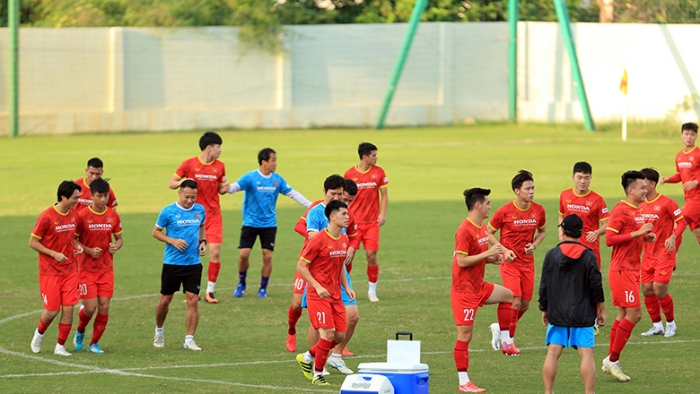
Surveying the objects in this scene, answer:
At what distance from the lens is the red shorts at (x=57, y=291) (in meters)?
12.2

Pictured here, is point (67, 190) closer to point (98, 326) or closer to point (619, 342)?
point (98, 326)

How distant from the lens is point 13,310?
49.0 feet

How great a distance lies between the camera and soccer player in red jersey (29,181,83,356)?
39.8ft

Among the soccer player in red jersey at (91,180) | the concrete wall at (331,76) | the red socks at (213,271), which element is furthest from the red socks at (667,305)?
the concrete wall at (331,76)

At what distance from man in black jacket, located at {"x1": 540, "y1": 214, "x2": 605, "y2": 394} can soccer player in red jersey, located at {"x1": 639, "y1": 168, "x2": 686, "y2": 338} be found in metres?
2.96

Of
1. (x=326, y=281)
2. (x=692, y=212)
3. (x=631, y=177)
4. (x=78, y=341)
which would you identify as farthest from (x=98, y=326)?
(x=692, y=212)

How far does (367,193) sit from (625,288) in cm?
553

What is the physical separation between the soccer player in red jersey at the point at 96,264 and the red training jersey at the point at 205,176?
143 inches

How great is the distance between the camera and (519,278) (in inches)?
500

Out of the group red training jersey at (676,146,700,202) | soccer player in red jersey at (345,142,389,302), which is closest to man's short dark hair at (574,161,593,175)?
soccer player in red jersey at (345,142,389,302)

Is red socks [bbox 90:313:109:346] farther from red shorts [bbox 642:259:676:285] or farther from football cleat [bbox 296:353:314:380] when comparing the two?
red shorts [bbox 642:259:676:285]

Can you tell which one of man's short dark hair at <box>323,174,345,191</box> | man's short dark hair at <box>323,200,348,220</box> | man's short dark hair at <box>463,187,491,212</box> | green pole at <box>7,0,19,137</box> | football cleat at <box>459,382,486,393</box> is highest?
green pole at <box>7,0,19,137</box>

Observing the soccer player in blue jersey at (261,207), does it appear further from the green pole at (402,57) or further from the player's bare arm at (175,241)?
the green pole at (402,57)

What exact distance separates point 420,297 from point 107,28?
34074 millimetres
